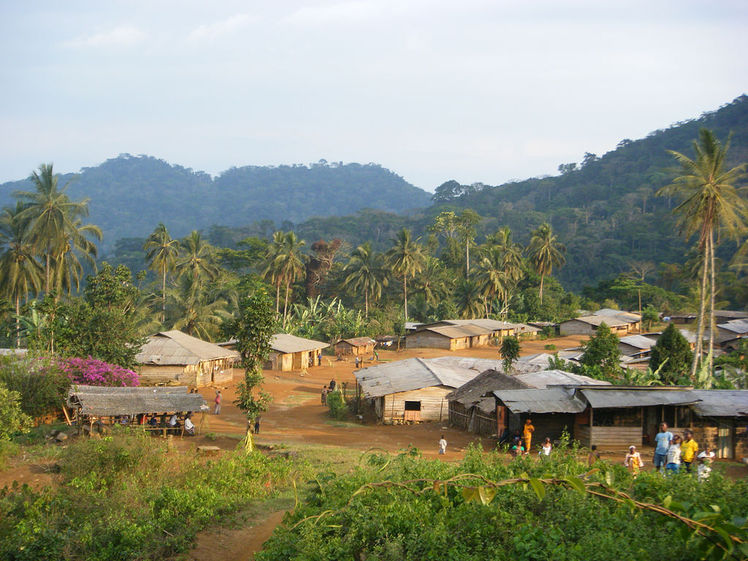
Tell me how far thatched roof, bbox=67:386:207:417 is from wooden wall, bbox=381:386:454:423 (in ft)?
26.9

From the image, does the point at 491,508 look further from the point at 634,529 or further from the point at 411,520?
the point at 634,529

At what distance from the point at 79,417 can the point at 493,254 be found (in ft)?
160

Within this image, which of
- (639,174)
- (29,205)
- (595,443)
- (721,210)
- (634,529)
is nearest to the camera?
(634,529)

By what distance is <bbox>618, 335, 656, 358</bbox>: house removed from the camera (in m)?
43.1

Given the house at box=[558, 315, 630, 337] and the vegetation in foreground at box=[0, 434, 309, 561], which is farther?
the house at box=[558, 315, 630, 337]

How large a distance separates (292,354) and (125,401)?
22.9m

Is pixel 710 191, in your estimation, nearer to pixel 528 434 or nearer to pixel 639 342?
pixel 528 434

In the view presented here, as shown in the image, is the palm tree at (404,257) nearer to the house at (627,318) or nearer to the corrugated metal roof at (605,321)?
the corrugated metal roof at (605,321)

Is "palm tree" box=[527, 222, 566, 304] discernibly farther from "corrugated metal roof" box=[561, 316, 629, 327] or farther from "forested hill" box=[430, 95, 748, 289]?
"forested hill" box=[430, 95, 748, 289]

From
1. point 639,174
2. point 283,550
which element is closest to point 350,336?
point 283,550

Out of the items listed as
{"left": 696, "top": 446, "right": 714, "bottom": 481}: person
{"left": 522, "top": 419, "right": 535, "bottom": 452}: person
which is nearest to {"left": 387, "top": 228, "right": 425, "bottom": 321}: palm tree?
{"left": 522, "top": 419, "right": 535, "bottom": 452}: person

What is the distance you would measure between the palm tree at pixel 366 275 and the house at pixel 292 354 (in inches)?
620

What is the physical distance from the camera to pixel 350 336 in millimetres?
54688

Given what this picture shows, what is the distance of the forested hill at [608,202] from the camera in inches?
3711
